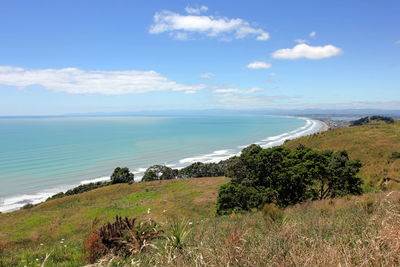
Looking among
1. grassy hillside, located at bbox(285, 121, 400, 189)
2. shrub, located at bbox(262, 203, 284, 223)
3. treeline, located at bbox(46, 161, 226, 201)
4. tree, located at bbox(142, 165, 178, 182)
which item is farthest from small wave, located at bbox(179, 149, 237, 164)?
shrub, located at bbox(262, 203, 284, 223)

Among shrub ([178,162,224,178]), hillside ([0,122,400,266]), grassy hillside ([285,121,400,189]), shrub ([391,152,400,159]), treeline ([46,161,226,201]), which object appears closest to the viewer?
hillside ([0,122,400,266])

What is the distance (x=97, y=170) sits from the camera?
220ft

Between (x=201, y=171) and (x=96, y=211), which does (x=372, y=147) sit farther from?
(x=96, y=211)

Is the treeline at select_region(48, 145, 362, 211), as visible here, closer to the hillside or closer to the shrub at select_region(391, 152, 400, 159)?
the hillside

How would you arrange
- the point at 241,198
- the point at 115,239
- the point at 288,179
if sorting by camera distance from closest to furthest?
the point at 115,239
the point at 288,179
the point at 241,198

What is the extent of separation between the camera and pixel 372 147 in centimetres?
4047

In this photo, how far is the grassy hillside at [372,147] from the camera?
27573 mm

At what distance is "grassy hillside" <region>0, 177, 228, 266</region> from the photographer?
2253cm

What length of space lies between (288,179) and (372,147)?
2952 centimetres

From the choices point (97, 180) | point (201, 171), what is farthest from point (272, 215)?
point (97, 180)

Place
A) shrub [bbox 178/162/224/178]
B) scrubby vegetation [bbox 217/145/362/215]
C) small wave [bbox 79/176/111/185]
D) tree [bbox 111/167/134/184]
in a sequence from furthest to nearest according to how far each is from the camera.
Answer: shrub [bbox 178/162/224/178] < small wave [bbox 79/176/111/185] < tree [bbox 111/167/134/184] < scrubby vegetation [bbox 217/145/362/215]

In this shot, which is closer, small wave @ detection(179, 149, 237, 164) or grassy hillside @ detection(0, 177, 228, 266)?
grassy hillside @ detection(0, 177, 228, 266)

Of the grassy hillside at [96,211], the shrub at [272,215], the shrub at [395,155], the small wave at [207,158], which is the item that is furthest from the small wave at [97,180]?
the shrub at [272,215]

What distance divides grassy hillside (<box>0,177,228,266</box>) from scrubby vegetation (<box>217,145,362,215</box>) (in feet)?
20.0
